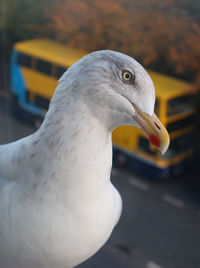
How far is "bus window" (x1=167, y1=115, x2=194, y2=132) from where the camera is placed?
200 cm

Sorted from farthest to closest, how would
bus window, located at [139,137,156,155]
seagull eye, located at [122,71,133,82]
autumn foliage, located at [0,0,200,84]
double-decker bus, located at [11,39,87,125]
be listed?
bus window, located at [139,137,156,155] < autumn foliage, located at [0,0,200,84] < double-decker bus, located at [11,39,87,125] < seagull eye, located at [122,71,133,82]

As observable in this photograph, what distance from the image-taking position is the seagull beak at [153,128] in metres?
0.44

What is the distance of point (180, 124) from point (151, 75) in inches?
16.5

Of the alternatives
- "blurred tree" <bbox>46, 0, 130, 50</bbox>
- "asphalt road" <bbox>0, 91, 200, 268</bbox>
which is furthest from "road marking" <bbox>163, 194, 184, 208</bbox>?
Answer: "blurred tree" <bbox>46, 0, 130, 50</bbox>

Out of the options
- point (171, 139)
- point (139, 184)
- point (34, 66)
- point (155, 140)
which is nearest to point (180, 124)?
point (171, 139)

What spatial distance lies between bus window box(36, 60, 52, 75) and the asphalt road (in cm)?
55

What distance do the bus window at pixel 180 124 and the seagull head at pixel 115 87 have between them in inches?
60.7

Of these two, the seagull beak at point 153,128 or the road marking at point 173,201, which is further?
the road marking at point 173,201

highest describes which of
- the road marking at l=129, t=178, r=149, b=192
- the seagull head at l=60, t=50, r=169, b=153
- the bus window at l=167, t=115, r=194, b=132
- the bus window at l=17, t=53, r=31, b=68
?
the seagull head at l=60, t=50, r=169, b=153

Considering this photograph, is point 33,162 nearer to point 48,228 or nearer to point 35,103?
point 48,228

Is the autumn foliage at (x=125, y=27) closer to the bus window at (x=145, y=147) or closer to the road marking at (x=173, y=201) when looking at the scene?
the bus window at (x=145, y=147)

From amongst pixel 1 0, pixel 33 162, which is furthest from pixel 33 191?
pixel 1 0

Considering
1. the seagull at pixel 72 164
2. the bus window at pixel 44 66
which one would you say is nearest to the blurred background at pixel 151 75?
the bus window at pixel 44 66

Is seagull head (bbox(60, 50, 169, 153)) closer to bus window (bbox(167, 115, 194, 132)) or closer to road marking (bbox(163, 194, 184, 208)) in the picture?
bus window (bbox(167, 115, 194, 132))
